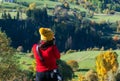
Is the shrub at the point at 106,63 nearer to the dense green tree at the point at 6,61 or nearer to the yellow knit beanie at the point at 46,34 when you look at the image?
the dense green tree at the point at 6,61

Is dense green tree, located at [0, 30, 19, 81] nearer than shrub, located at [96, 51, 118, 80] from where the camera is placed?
Yes

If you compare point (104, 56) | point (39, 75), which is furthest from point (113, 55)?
point (39, 75)

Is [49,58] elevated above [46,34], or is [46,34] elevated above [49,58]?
[46,34]

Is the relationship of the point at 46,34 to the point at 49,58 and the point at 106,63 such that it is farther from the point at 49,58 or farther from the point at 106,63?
the point at 106,63

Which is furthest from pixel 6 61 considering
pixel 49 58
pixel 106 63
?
pixel 106 63

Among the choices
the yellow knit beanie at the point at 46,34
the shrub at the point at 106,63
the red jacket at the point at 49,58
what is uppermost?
the yellow knit beanie at the point at 46,34

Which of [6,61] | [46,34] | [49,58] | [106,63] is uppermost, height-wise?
[46,34]

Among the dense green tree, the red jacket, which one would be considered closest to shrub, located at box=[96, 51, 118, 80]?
the dense green tree

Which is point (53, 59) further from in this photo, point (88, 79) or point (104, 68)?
point (104, 68)

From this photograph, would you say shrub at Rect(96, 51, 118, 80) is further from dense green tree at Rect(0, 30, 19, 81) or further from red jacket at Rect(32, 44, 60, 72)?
red jacket at Rect(32, 44, 60, 72)

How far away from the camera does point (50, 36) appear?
16.6m

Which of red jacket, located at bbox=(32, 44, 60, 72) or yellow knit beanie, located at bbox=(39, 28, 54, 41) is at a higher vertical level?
yellow knit beanie, located at bbox=(39, 28, 54, 41)

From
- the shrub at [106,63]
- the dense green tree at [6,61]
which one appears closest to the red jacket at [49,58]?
the dense green tree at [6,61]

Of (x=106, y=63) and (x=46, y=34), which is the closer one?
(x=46, y=34)
